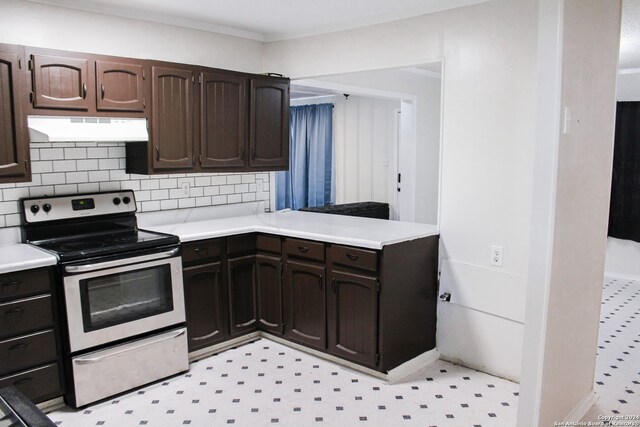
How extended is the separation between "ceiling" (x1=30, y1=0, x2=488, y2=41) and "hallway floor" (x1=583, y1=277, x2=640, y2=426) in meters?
2.51

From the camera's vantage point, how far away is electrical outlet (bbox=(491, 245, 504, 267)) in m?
3.21

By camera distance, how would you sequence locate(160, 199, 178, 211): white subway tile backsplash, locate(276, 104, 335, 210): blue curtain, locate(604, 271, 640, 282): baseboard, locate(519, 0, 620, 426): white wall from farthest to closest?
locate(276, 104, 335, 210): blue curtain < locate(604, 271, 640, 282): baseboard < locate(160, 199, 178, 211): white subway tile backsplash < locate(519, 0, 620, 426): white wall

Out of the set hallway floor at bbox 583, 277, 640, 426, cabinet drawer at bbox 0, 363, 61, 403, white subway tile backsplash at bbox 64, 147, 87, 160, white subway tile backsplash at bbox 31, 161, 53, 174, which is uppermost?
white subway tile backsplash at bbox 64, 147, 87, 160

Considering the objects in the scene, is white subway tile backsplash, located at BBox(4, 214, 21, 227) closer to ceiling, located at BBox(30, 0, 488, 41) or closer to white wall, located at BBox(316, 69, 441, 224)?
ceiling, located at BBox(30, 0, 488, 41)

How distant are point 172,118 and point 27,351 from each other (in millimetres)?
1717

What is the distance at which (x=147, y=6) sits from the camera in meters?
3.43

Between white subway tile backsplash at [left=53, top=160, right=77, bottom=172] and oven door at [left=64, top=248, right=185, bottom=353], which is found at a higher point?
white subway tile backsplash at [left=53, top=160, right=77, bottom=172]

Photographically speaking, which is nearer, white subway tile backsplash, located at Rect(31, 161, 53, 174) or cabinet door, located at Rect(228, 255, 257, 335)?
white subway tile backsplash, located at Rect(31, 161, 53, 174)

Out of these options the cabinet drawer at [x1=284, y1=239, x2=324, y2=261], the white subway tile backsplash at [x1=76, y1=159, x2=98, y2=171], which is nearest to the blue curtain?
the cabinet drawer at [x1=284, y1=239, x2=324, y2=261]

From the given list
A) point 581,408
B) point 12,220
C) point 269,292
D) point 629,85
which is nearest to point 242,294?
point 269,292

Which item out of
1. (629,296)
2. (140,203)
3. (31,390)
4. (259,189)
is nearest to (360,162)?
(259,189)

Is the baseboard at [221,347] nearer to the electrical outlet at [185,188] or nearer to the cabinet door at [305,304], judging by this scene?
the cabinet door at [305,304]

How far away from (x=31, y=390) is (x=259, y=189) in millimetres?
2377

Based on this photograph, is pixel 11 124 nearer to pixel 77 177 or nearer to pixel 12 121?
pixel 12 121
